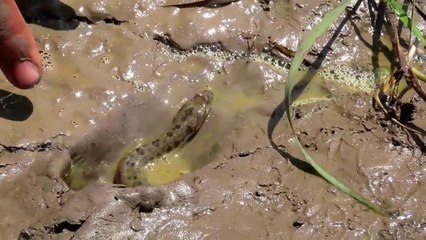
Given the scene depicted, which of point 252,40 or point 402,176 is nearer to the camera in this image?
point 402,176

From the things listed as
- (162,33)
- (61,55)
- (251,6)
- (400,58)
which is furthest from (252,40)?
(61,55)

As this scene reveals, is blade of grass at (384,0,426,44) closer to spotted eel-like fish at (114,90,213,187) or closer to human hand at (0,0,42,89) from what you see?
spotted eel-like fish at (114,90,213,187)

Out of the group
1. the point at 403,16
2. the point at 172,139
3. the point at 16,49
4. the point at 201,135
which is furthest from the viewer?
the point at 403,16

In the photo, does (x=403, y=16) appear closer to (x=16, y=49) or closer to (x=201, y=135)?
(x=201, y=135)

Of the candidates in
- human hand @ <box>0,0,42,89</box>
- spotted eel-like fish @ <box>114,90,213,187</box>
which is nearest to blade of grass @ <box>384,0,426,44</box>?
spotted eel-like fish @ <box>114,90,213,187</box>

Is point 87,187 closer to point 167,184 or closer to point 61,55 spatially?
point 167,184

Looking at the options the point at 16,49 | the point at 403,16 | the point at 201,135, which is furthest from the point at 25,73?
the point at 403,16

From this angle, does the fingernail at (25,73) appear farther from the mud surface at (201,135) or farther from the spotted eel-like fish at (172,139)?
the spotted eel-like fish at (172,139)
